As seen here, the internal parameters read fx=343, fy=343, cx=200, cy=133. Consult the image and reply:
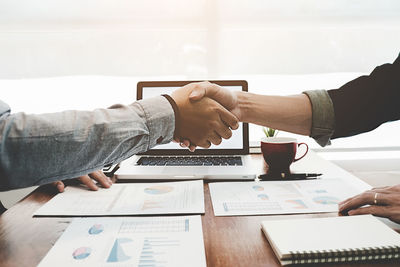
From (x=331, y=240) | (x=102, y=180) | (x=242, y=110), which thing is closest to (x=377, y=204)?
(x=331, y=240)

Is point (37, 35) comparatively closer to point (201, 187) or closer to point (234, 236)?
point (201, 187)

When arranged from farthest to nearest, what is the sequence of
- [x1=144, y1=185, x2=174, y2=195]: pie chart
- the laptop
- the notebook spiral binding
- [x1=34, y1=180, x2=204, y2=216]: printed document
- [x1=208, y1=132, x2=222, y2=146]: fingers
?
1. [x1=208, y1=132, x2=222, y2=146]: fingers
2. the laptop
3. [x1=144, y1=185, x2=174, y2=195]: pie chart
4. [x1=34, y1=180, x2=204, y2=216]: printed document
5. the notebook spiral binding

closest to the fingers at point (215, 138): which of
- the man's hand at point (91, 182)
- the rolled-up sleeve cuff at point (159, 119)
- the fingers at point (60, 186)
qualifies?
the rolled-up sleeve cuff at point (159, 119)

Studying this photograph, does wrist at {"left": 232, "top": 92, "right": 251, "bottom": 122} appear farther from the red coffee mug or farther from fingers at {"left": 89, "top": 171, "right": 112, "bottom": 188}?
fingers at {"left": 89, "top": 171, "right": 112, "bottom": 188}

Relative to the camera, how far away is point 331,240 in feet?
1.98

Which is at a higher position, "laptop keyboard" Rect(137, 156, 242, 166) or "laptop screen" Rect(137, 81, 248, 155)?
"laptop screen" Rect(137, 81, 248, 155)

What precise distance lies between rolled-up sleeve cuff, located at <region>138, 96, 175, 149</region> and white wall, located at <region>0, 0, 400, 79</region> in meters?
1.19

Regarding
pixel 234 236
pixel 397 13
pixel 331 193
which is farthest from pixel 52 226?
pixel 397 13

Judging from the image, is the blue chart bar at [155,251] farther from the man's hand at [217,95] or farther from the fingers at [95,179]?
the man's hand at [217,95]

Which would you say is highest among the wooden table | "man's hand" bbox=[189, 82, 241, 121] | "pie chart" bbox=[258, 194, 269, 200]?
"man's hand" bbox=[189, 82, 241, 121]

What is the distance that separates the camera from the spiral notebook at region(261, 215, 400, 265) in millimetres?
567

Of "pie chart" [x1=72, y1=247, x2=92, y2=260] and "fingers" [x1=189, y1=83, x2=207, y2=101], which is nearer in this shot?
"pie chart" [x1=72, y1=247, x2=92, y2=260]

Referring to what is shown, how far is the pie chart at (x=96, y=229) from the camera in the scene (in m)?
0.68

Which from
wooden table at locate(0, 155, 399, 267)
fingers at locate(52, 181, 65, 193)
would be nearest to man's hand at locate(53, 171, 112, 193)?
fingers at locate(52, 181, 65, 193)
